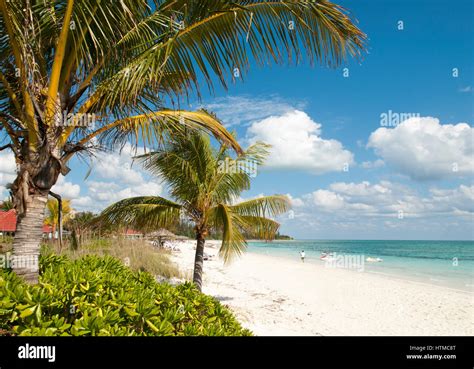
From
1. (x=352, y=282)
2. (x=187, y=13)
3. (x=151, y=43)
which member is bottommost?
(x=352, y=282)

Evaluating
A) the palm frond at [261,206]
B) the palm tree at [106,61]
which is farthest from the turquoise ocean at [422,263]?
the palm tree at [106,61]

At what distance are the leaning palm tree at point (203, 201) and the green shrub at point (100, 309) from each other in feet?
19.4

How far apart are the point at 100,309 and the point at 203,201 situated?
26.1ft

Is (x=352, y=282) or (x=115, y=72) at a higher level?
(x=115, y=72)

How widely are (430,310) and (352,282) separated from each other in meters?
8.37

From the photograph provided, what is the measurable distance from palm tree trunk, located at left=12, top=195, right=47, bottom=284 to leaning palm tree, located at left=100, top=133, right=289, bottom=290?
6.21 meters

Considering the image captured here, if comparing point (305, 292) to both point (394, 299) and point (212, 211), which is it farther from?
point (212, 211)

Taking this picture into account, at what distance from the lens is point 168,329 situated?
3.21m

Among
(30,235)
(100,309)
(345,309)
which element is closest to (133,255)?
(345,309)

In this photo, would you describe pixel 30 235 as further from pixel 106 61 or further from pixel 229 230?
pixel 229 230

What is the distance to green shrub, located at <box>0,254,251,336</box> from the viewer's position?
2803mm

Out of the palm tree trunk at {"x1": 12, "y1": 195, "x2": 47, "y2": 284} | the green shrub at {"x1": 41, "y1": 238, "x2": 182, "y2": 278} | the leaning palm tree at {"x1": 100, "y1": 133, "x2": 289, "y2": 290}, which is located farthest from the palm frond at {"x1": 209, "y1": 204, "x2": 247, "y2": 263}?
the palm tree trunk at {"x1": 12, "y1": 195, "x2": 47, "y2": 284}
